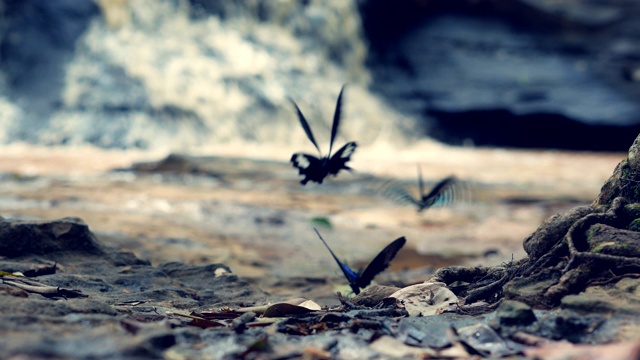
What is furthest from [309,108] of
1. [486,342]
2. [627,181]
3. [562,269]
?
[486,342]

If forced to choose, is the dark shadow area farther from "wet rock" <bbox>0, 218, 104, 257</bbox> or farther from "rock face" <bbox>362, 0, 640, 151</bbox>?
"wet rock" <bbox>0, 218, 104, 257</bbox>

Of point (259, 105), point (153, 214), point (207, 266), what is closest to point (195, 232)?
point (153, 214)

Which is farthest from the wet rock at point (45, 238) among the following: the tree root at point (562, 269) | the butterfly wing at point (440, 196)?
the tree root at point (562, 269)

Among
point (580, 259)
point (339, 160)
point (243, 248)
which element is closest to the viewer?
point (580, 259)

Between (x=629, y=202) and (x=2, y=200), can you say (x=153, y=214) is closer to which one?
(x=2, y=200)

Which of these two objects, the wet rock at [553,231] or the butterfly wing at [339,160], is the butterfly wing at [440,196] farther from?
the wet rock at [553,231]

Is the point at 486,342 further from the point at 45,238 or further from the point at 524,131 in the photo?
the point at 524,131

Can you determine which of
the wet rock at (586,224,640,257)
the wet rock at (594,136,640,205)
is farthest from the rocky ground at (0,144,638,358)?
the wet rock at (594,136,640,205)
